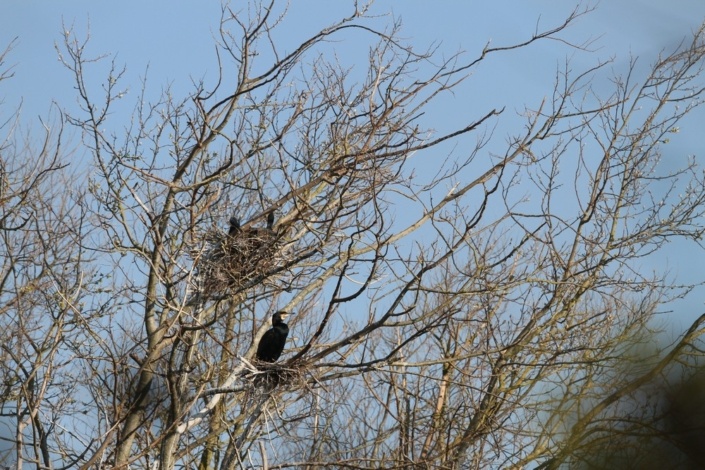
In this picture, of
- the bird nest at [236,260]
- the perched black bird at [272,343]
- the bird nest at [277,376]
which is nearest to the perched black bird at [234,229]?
the bird nest at [236,260]

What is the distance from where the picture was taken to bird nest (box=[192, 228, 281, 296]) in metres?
6.76

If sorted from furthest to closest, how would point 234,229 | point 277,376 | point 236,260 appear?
point 234,229, point 236,260, point 277,376

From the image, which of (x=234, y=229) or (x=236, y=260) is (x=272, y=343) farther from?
(x=236, y=260)

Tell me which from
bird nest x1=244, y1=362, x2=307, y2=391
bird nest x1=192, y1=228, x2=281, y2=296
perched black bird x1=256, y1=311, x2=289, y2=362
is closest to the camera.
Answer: bird nest x1=244, y1=362, x2=307, y2=391

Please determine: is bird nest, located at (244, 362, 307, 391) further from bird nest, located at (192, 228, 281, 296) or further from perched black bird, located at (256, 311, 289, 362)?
perched black bird, located at (256, 311, 289, 362)

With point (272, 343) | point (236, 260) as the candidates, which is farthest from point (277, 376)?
point (272, 343)

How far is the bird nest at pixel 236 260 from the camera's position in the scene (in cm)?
676

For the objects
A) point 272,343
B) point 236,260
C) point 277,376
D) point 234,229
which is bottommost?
point 277,376

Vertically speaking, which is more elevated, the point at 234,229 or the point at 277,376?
the point at 234,229

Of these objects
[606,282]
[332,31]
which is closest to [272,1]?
[332,31]

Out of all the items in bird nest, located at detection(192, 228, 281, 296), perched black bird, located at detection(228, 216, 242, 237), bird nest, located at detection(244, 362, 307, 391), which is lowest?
bird nest, located at detection(244, 362, 307, 391)

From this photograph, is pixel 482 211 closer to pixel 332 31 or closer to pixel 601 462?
pixel 332 31

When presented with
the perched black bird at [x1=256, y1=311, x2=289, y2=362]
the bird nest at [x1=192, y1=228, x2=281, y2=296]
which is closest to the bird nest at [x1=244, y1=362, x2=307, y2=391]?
the bird nest at [x1=192, y1=228, x2=281, y2=296]

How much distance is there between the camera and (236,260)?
686 cm
